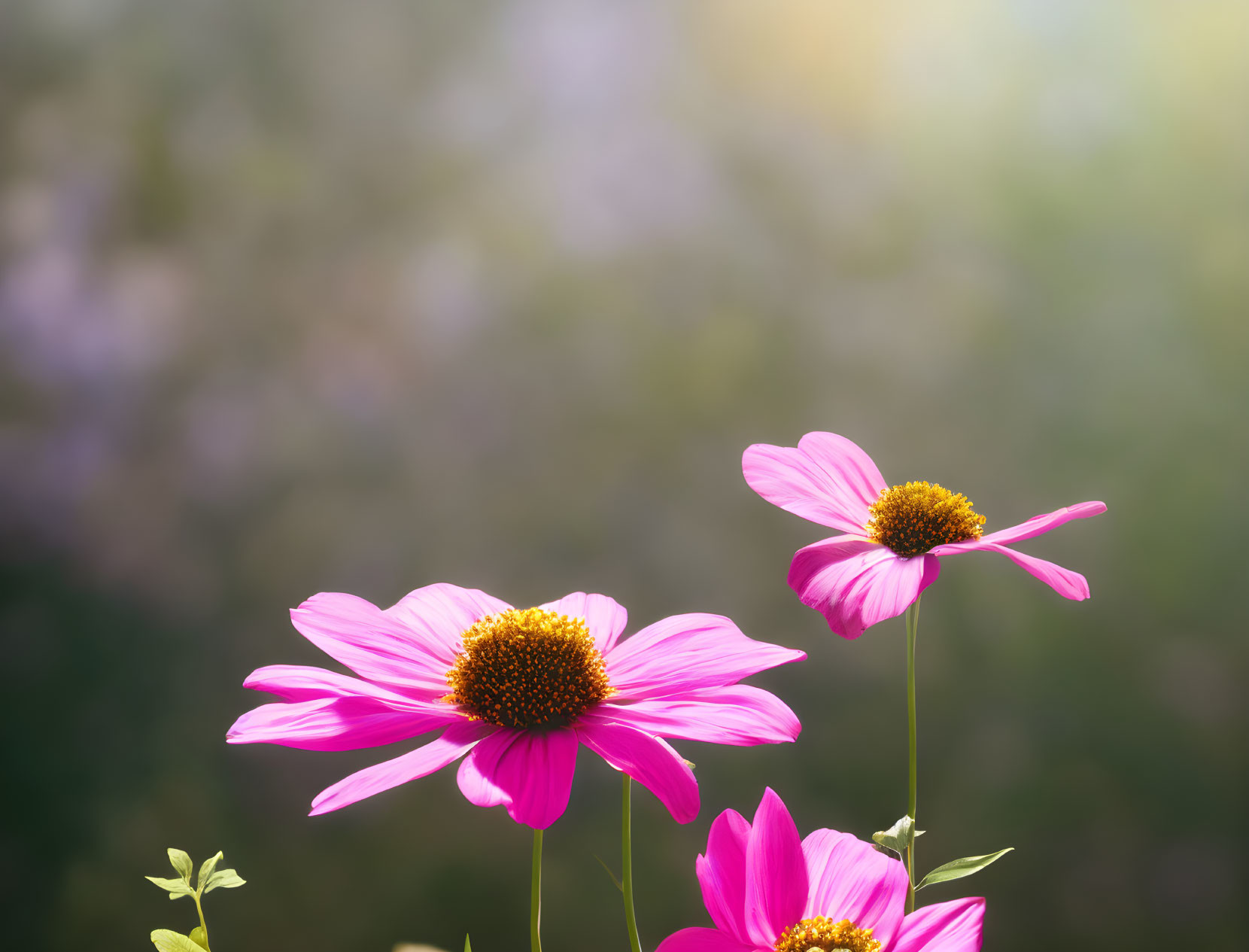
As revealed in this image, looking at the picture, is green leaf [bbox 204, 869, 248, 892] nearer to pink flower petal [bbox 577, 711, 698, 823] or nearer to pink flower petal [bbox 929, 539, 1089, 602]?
pink flower petal [bbox 577, 711, 698, 823]

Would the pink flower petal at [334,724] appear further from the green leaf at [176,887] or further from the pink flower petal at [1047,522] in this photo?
the pink flower petal at [1047,522]

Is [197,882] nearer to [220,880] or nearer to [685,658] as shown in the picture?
[220,880]

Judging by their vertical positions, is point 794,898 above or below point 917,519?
below

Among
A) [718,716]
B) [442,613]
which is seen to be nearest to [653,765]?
[718,716]

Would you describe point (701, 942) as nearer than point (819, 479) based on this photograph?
Yes

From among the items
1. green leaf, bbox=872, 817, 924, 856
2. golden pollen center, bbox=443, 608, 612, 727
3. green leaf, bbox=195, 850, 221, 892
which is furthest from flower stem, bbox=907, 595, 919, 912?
green leaf, bbox=195, 850, 221, 892

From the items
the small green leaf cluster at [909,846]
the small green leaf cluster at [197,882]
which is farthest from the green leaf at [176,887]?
the small green leaf cluster at [909,846]
